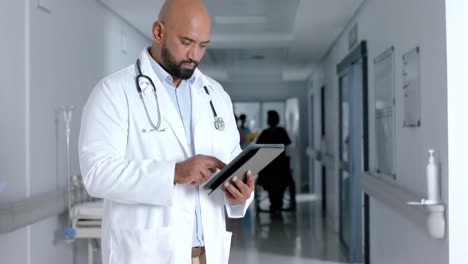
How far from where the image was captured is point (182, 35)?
189 centimetres

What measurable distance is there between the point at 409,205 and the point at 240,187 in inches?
73.5

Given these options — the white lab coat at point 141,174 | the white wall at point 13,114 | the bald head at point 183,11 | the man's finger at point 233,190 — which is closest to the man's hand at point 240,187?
the man's finger at point 233,190

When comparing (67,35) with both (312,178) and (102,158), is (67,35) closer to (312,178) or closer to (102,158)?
(102,158)

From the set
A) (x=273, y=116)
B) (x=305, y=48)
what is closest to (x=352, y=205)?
(x=273, y=116)

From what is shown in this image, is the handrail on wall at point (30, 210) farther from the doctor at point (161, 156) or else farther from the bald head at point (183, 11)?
the bald head at point (183, 11)

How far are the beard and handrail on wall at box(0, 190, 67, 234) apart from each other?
1739 mm

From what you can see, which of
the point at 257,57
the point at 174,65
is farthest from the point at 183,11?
the point at 257,57

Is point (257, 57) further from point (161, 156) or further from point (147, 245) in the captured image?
point (147, 245)

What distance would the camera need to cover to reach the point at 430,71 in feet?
10.3

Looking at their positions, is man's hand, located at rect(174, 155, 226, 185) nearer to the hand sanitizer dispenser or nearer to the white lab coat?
the white lab coat

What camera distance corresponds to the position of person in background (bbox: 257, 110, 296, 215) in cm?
860

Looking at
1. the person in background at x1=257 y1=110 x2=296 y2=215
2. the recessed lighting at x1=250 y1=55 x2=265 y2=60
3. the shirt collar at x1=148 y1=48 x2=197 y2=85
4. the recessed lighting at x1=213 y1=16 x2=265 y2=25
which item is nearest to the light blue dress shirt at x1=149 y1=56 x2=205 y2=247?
the shirt collar at x1=148 y1=48 x2=197 y2=85

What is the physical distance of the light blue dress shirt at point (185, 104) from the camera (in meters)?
1.96

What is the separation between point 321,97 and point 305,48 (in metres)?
1.75
